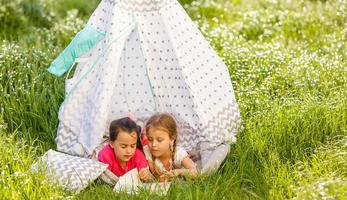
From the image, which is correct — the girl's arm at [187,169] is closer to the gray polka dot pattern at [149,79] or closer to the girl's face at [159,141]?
the girl's face at [159,141]

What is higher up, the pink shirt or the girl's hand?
the pink shirt

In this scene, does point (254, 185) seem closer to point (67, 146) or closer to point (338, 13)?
→ point (67, 146)

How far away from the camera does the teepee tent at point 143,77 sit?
5898 mm

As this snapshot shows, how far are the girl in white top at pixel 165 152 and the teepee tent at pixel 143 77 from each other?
0.93ft

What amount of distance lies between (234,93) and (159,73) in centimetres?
71

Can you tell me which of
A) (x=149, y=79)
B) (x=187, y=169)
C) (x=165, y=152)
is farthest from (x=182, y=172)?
(x=149, y=79)

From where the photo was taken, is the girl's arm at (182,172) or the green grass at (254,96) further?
the girl's arm at (182,172)

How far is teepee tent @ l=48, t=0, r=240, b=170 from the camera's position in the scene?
5898 mm

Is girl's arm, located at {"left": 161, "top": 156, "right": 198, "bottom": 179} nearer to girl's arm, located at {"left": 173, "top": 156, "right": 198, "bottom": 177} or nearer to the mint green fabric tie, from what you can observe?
girl's arm, located at {"left": 173, "top": 156, "right": 198, "bottom": 177}

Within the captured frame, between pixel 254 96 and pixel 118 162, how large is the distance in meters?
1.35

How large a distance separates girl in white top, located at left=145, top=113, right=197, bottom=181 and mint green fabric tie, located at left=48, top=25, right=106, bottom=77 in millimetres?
760

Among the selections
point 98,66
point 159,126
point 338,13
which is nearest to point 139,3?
point 98,66

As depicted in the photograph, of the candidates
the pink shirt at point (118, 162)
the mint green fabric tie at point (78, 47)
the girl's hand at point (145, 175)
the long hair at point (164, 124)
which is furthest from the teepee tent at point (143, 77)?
the girl's hand at point (145, 175)

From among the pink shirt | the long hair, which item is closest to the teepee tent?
the pink shirt
